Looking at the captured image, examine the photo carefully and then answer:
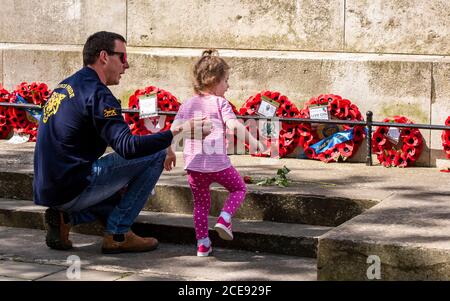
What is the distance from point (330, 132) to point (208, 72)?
2.84m

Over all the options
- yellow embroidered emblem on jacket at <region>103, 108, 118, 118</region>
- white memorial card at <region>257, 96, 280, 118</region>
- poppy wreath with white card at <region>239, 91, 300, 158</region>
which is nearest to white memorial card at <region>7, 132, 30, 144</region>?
poppy wreath with white card at <region>239, 91, 300, 158</region>

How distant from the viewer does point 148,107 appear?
9.68 meters

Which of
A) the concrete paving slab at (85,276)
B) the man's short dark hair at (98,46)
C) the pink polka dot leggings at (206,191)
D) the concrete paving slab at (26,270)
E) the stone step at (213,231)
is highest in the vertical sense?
the man's short dark hair at (98,46)

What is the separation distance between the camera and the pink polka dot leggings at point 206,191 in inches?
275

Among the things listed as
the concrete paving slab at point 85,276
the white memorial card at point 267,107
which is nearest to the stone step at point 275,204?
the concrete paving slab at point 85,276

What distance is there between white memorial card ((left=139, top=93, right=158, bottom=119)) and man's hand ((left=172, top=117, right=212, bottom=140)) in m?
2.91

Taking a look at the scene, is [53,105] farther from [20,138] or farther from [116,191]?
[20,138]

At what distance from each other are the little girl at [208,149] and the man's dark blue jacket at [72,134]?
0.50 metres

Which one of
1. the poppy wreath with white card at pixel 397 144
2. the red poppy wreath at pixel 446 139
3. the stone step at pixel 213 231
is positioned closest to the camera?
→ the stone step at pixel 213 231

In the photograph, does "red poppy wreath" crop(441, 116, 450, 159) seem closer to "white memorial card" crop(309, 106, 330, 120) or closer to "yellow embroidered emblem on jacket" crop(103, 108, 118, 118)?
"white memorial card" crop(309, 106, 330, 120)

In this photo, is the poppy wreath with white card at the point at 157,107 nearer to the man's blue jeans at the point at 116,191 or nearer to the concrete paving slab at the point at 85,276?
the man's blue jeans at the point at 116,191

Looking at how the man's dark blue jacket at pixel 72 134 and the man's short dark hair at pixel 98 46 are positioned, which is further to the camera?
the man's short dark hair at pixel 98 46

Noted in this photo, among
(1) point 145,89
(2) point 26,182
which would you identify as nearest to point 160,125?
(1) point 145,89

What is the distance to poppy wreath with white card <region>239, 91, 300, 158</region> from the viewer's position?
9.62m
